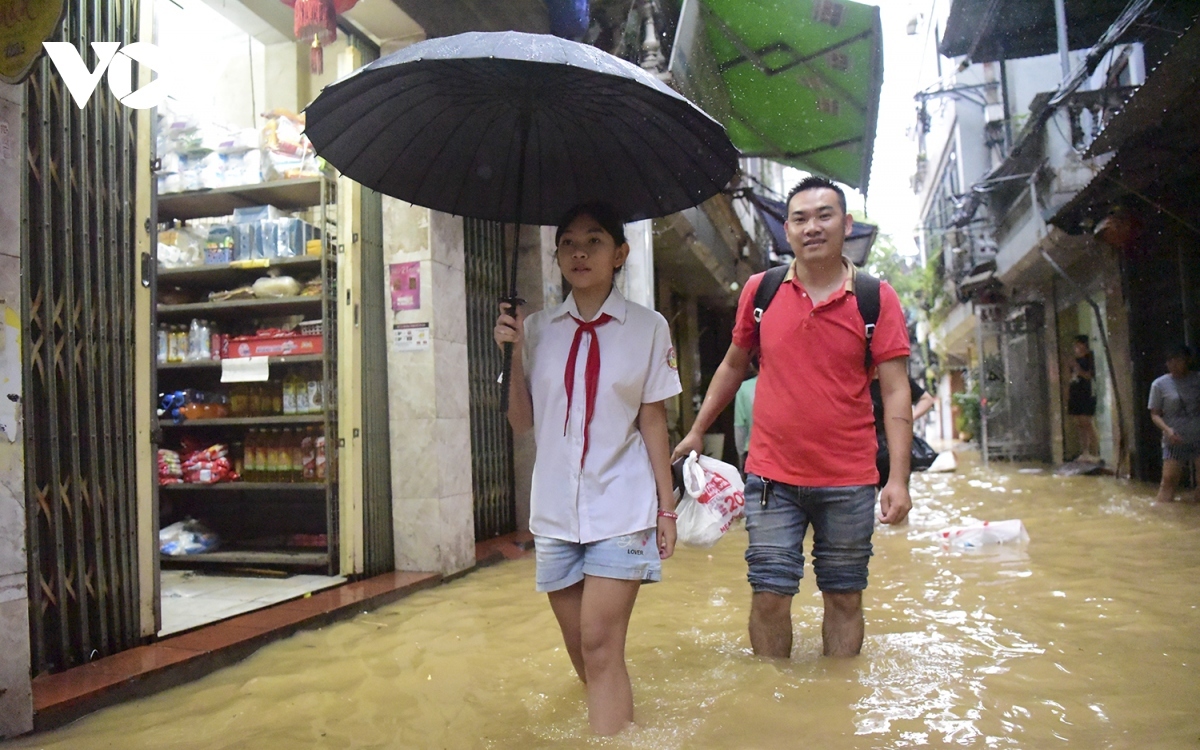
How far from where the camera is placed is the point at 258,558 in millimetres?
5535

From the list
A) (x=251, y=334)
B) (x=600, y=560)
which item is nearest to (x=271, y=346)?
(x=251, y=334)

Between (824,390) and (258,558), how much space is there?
4092 millimetres

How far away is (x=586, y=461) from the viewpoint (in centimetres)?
259

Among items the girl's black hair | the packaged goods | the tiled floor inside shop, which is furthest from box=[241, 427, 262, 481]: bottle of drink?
the girl's black hair

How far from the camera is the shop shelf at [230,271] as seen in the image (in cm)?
564

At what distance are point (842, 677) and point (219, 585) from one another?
3976mm

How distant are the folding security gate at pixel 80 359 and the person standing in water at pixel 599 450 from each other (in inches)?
78.4

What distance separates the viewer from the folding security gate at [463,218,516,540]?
22.3ft

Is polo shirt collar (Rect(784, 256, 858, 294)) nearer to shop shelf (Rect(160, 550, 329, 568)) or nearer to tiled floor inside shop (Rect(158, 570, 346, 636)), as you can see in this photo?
tiled floor inside shop (Rect(158, 570, 346, 636))

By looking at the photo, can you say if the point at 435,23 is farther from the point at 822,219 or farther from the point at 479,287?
the point at 822,219

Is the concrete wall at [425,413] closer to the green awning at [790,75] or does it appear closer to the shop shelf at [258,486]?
the shop shelf at [258,486]

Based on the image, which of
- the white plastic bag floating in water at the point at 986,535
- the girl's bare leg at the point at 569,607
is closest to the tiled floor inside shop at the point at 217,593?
the girl's bare leg at the point at 569,607

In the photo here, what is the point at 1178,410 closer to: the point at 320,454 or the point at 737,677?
the point at 737,677

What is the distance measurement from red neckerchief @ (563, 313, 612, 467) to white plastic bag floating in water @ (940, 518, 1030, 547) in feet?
16.0
